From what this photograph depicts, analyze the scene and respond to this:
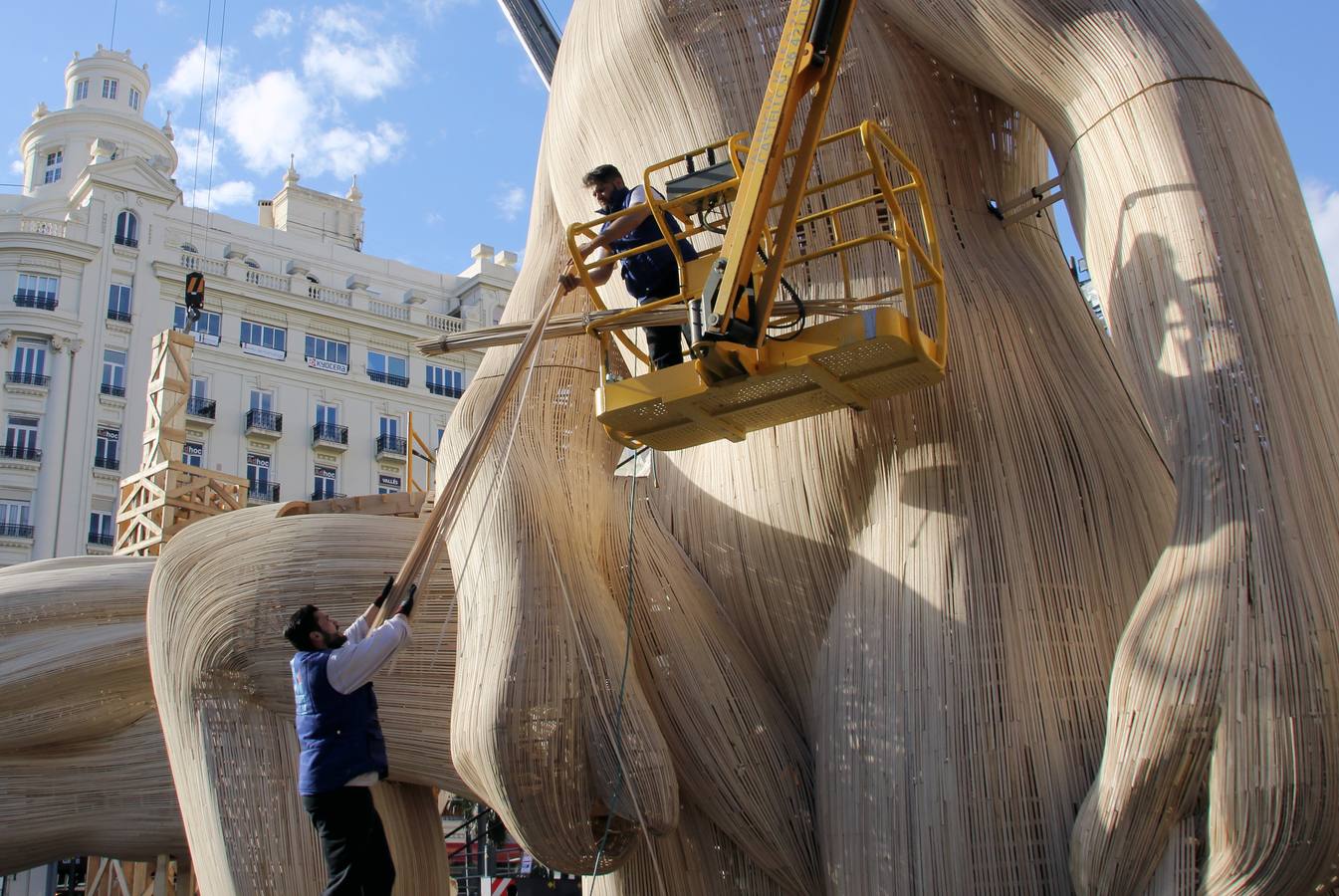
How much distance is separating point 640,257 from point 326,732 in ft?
7.70

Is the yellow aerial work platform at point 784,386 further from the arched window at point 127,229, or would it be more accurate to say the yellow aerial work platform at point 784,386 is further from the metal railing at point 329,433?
the arched window at point 127,229

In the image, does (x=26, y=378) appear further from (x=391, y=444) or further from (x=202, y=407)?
(x=391, y=444)

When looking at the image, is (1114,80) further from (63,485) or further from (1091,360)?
(63,485)

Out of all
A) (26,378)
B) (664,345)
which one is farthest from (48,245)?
(664,345)

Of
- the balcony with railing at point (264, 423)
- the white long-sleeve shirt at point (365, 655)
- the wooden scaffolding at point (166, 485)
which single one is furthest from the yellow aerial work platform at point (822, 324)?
the balcony with railing at point (264, 423)

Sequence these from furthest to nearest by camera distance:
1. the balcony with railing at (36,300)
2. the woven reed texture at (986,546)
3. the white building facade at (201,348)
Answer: the balcony with railing at (36,300) → the white building facade at (201,348) → the woven reed texture at (986,546)

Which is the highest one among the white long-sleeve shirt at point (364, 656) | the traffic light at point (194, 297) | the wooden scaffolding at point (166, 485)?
the traffic light at point (194, 297)

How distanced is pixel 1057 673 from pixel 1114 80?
7.44 feet

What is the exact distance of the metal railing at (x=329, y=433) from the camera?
3438 centimetres

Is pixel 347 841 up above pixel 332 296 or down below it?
below

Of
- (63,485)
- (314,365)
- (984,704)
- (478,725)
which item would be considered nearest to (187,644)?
(478,725)

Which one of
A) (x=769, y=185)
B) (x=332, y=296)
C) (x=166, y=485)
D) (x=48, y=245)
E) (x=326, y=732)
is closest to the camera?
(x=326, y=732)

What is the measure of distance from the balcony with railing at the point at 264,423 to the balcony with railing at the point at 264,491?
1.21m

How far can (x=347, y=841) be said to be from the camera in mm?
4961
